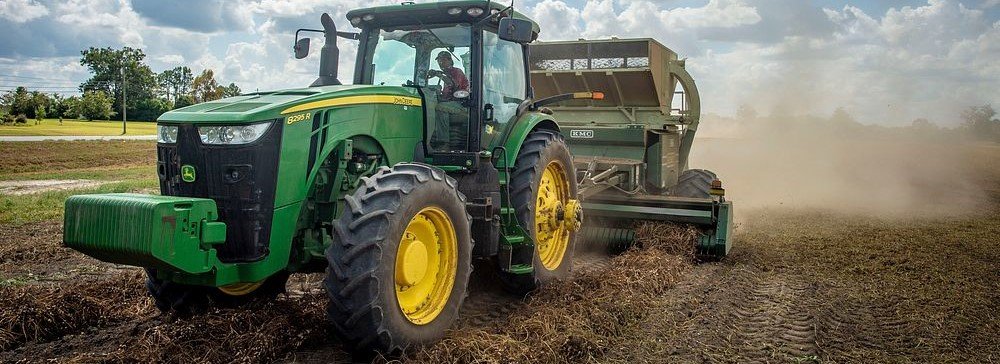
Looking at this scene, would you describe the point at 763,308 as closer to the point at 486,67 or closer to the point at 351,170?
the point at 486,67

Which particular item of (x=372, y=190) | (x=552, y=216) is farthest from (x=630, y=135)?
(x=372, y=190)

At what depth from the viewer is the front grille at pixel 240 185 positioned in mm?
4301

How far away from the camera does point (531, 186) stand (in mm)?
6031

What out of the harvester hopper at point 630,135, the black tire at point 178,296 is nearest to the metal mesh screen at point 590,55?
the harvester hopper at point 630,135

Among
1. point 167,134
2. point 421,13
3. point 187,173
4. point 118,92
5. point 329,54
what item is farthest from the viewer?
point 118,92

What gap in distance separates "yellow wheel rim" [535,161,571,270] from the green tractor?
0.02m

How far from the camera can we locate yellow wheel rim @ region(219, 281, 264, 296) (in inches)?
199

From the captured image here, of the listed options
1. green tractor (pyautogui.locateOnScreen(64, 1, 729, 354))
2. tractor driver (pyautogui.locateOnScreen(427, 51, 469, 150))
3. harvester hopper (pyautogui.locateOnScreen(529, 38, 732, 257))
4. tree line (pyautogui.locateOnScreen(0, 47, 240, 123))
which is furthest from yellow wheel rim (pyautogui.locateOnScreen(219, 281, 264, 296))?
tree line (pyautogui.locateOnScreen(0, 47, 240, 123))

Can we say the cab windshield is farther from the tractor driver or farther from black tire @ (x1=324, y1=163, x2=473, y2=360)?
black tire @ (x1=324, y1=163, x2=473, y2=360)

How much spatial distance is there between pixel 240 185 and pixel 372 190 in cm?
81

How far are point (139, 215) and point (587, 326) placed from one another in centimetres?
297

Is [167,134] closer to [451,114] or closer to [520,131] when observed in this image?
[451,114]

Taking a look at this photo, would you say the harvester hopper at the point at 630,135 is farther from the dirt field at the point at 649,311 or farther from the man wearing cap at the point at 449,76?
the man wearing cap at the point at 449,76

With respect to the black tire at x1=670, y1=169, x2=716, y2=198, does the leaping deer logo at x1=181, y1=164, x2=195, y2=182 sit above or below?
above
